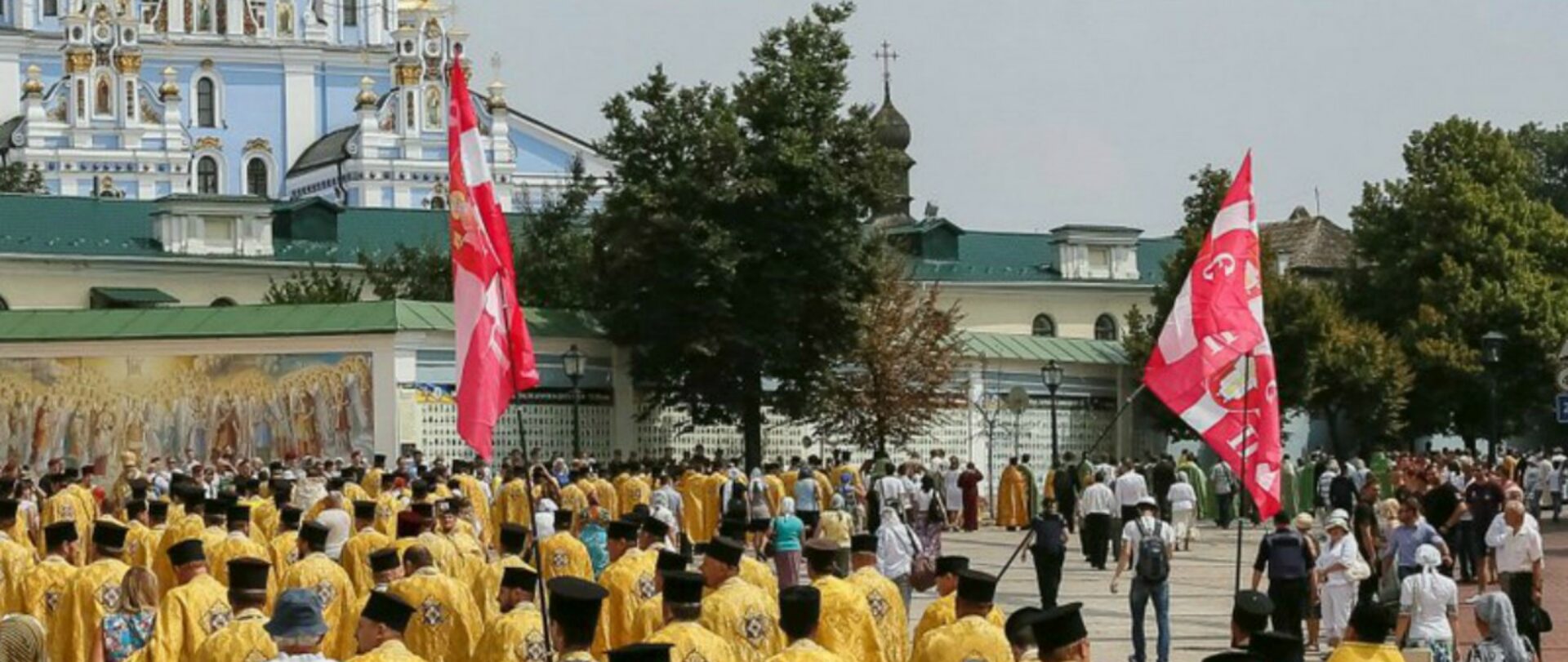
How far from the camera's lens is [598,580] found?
19.1 m

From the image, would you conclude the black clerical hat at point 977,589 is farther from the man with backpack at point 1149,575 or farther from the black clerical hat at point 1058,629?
the man with backpack at point 1149,575

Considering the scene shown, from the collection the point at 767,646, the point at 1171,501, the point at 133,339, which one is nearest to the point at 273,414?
the point at 133,339

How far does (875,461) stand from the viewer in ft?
161

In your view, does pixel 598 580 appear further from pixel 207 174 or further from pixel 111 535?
pixel 207 174

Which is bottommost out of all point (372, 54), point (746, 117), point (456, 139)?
point (456, 139)

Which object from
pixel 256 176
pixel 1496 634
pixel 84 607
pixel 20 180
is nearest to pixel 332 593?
pixel 84 607

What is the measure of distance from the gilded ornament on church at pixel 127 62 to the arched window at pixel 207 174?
4.02m

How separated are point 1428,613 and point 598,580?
534 centimetres

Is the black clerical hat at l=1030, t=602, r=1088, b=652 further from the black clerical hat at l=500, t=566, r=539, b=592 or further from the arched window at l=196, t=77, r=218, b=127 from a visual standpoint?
the arched window at l=196, t=77, r=218, b=127

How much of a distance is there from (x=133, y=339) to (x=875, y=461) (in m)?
11.7

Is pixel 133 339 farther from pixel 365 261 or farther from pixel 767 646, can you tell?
pixel 767 646

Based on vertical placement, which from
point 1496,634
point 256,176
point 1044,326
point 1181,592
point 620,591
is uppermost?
point 256,176

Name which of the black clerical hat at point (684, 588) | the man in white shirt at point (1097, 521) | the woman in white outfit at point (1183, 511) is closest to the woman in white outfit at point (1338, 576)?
the black clerical hat at point (684, 588)

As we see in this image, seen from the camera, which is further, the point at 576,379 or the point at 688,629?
the point at 576,379
